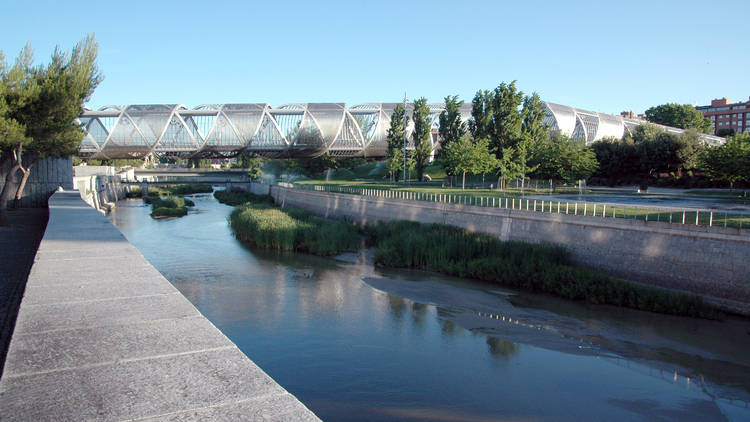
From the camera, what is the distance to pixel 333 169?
286 ft

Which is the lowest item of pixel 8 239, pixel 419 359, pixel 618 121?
pixel 419 359

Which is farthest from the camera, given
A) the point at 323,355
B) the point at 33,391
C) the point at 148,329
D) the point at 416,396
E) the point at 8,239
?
the point at 8,239

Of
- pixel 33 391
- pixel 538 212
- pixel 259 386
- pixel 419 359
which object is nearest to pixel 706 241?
pixel 538 212

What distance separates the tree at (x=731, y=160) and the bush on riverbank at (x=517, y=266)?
63.3 feet

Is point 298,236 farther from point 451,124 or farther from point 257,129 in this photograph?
point 257,129

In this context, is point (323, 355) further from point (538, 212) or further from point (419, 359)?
point (538, 212)

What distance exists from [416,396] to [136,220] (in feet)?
116

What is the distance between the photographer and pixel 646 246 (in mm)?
16906

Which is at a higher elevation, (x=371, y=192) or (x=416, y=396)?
(x=371, y=192)

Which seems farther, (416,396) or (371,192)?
(371,192)

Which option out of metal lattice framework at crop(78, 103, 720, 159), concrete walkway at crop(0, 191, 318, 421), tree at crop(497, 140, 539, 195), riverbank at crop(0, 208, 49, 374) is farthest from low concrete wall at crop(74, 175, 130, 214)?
tree at crop(497, 140, 539, 195)

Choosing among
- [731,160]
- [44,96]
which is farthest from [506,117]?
[44,96]

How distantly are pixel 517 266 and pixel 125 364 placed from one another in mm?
17073

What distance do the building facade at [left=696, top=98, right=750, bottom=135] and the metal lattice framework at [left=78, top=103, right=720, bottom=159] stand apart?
5860 cm
